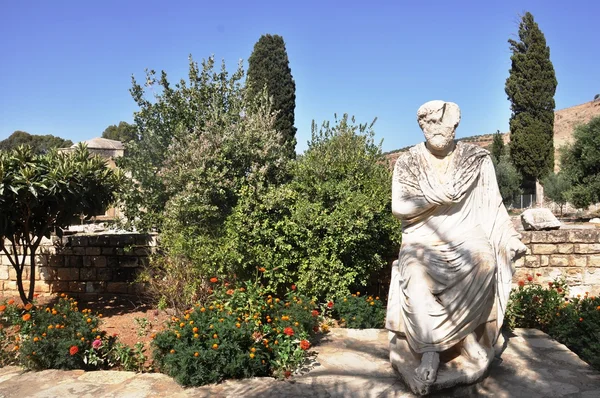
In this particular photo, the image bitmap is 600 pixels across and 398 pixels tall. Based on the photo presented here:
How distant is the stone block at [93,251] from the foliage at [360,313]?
3.98 meters

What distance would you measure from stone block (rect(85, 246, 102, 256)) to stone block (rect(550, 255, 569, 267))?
6.60 metres

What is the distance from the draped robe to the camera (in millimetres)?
2916

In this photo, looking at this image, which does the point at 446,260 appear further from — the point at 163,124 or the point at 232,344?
the point at 163,124

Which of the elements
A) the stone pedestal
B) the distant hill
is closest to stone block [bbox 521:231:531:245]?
the stone pedestal

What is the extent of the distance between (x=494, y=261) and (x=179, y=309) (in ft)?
13.1

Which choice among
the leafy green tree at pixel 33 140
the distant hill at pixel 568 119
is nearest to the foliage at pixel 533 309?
the distant hill at pixel 568 119

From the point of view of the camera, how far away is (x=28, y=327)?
A: 4.49 metres

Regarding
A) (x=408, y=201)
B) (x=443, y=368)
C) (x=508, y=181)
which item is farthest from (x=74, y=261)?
(x=508, y=181)

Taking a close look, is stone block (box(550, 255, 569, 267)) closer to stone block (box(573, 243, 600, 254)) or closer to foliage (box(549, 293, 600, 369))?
stone block (box(573, 243, 600, 254))

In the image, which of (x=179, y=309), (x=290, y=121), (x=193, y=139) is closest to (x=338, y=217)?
(x=179, y=309)

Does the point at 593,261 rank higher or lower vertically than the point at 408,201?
lower

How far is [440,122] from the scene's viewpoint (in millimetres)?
3303

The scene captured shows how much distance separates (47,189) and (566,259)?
6.79 metres

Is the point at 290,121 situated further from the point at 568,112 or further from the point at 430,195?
the point at 568,112
